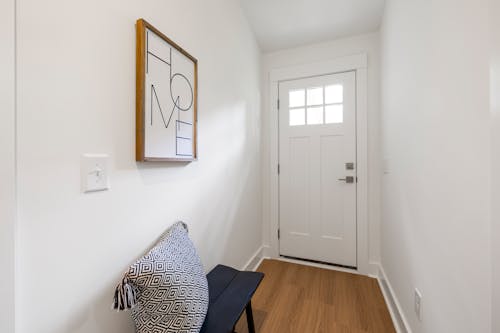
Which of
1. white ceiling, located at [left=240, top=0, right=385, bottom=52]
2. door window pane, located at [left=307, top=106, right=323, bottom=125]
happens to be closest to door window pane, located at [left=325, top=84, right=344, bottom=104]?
door window pane, located at [left=307, top=106, right=323, bottom=125]

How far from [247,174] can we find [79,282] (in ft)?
5.37

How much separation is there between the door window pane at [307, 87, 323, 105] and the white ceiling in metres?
0.53

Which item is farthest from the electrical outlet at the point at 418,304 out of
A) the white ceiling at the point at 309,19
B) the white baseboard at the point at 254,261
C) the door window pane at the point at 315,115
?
the white ceiling at the point at 309,19

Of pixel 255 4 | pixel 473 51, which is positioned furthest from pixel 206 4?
pixel 473 51

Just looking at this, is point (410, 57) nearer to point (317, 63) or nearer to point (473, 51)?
point (473, 51)

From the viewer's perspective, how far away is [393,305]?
1.63 m

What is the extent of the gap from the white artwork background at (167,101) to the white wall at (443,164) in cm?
120

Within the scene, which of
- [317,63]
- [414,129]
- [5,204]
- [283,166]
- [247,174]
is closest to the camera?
[5,204]

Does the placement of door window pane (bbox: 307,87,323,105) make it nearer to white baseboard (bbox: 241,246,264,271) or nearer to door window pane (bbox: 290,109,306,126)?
door window pane (bbox: 290,109,306,126)

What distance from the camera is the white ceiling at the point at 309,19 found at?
1.96 metres

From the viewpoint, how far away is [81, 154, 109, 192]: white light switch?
0.75 meters

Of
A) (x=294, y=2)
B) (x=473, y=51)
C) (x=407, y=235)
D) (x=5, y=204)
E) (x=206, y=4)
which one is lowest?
(x=407, y=235)

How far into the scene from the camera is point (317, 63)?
244 centimetres

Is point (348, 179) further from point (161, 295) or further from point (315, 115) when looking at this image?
point (161, 295)
